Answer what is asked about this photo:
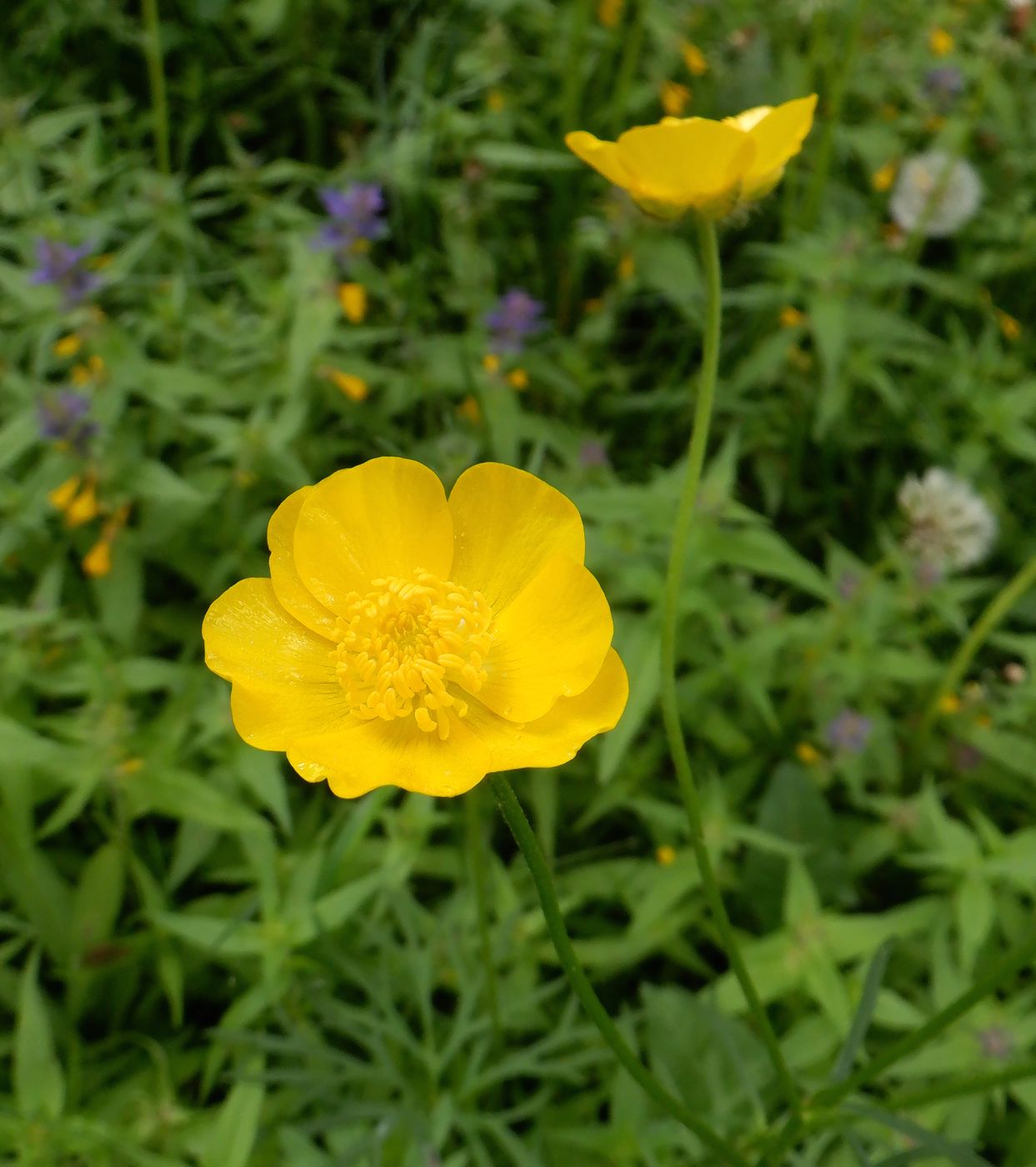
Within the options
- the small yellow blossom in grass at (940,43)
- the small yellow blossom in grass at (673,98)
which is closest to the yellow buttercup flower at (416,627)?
the small yellow blossom in grass at (673,98)

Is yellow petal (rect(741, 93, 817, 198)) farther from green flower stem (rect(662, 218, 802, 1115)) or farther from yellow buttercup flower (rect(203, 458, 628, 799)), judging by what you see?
yellow buttercup flower (rect(203, 458, 628, 799))

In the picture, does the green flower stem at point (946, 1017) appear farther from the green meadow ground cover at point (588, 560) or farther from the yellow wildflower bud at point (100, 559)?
the yellow wildflower bud at point (100, 559)

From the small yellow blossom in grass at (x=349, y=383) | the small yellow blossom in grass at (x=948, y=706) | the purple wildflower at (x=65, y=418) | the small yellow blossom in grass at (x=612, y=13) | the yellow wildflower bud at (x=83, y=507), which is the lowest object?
the small yellow blossom in grass at (x=948, y=706)

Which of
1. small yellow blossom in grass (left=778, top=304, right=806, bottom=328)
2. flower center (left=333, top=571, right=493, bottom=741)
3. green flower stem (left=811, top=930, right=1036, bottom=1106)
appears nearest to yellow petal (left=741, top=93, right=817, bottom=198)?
flower center (left=333, top=571, right=493, bottom=741)

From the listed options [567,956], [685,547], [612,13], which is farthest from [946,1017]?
[612,13]

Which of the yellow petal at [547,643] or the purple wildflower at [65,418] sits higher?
the yellow petal at [547,643]

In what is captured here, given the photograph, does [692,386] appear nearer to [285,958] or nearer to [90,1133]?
[285,958]

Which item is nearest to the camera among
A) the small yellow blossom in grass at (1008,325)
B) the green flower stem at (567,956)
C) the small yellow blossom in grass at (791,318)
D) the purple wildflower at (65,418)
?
the green flower stem at (567,956)
